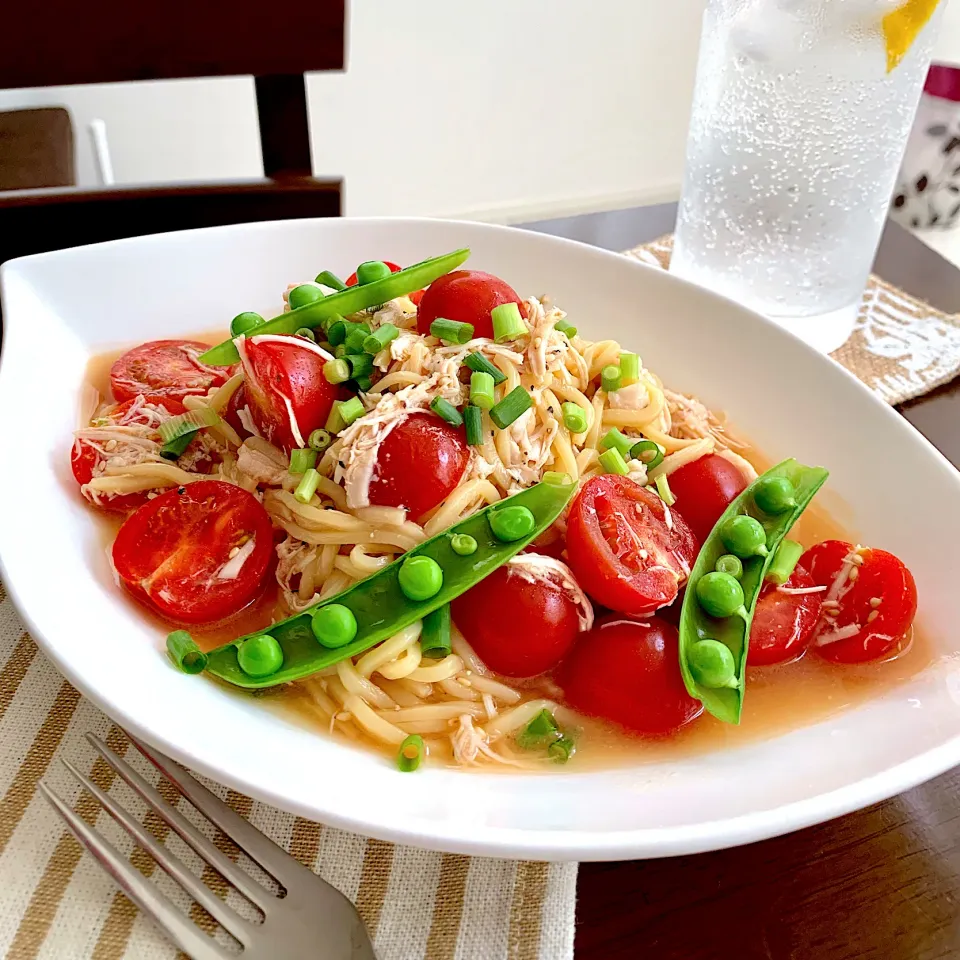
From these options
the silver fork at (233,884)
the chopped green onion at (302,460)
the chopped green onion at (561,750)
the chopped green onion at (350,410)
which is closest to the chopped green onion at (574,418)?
the chopped green onion at (350,410)

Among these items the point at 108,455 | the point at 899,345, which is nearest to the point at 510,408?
the point at 108,455

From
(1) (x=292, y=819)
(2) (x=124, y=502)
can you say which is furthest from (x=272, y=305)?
(1) (x=292, y=819)

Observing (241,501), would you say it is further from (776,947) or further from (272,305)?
(776,947)

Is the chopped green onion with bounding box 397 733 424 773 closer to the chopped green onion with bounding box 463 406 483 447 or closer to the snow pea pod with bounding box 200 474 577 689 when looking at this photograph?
the snow pea pod with bounding box 200 474 577 689

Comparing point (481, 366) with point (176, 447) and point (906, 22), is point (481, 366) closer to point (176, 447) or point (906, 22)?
point (176, 447)

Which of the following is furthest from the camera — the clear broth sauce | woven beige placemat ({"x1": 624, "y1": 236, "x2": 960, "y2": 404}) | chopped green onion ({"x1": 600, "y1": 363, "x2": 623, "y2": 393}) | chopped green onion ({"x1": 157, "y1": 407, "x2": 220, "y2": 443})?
woven beige placemat ({"x1": 624, "y1": 236, "x2": 960, "y2": 404})

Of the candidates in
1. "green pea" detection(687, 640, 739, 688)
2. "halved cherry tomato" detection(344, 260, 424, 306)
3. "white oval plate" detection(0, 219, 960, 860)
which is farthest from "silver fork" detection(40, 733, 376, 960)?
"halved cherry tomato" detection(344, 260, 424, 306)

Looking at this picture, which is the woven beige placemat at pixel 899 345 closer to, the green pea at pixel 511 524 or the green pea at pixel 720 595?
the green pea at pixel 720 595
